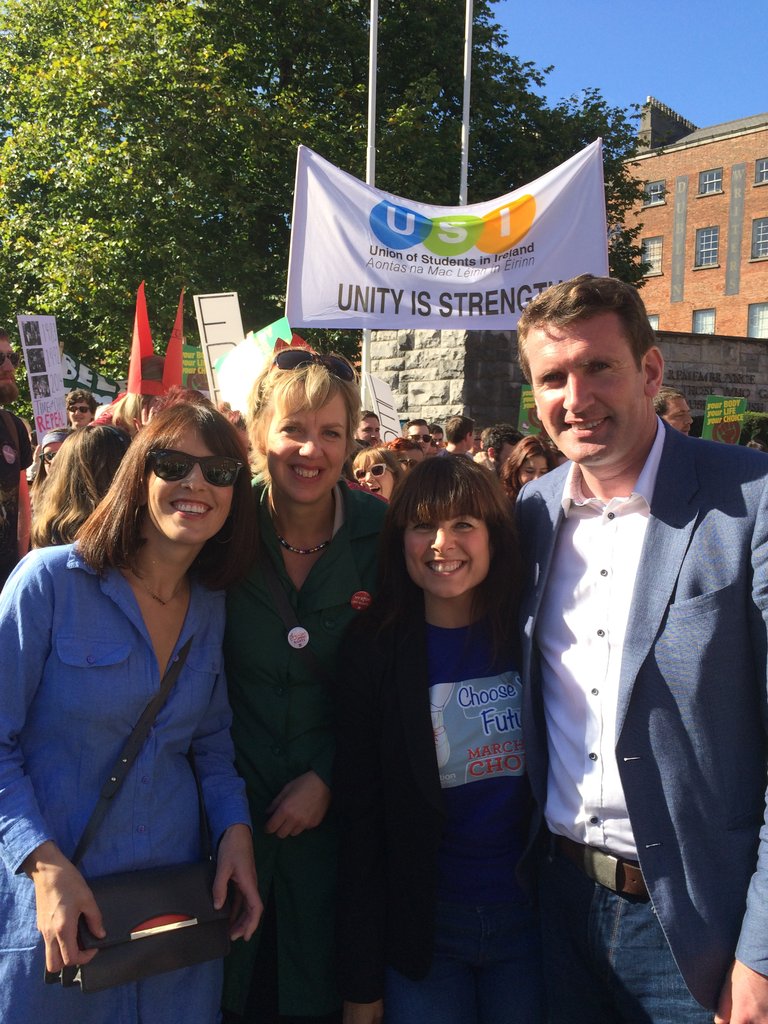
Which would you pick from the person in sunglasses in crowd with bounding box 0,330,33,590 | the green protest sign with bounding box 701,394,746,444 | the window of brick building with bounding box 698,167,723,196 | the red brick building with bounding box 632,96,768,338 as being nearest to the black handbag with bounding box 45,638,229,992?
the person in sunglasses in crowd with bounding box 0,330,33,590

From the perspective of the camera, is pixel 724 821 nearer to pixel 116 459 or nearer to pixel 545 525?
pixel 545 525

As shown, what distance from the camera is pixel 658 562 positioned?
6.27 feet

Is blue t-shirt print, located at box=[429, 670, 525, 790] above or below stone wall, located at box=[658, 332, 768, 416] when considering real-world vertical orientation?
below

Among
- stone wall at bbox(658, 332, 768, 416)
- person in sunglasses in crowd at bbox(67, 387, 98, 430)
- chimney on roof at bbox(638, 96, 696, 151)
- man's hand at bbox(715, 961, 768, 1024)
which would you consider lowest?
man's hand at bbox(715, 961, 768, 1024)

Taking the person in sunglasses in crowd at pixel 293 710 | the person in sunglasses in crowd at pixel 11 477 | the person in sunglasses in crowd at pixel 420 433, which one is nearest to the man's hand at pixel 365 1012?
the person in sunglasses in crowd at pixel 293 710

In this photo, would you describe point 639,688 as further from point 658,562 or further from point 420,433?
point 420,433

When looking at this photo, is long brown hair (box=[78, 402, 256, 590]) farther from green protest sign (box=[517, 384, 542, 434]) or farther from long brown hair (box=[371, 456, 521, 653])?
green protest sign (box=[517, 384, 542, 434])

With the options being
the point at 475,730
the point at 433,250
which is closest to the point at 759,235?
the point at 433,250

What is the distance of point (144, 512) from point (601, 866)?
1.29m

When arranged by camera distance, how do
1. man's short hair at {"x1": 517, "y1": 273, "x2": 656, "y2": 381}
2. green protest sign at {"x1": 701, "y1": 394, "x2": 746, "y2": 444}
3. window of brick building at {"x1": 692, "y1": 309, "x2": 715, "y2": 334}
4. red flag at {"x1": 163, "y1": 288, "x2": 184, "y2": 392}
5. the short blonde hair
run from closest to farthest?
man's short hair at {"x1": 517, "y1": 273, "x2": 656, "y2": 381} → the short blonde hair → red flag at {"x1": 163, "y1": 288, "x2": 184, "y2": 392} → green protest sign at {"x1": 701, "y1": 394, "x2": 746, "y2": 444} → window of brick building at {"x1": 692, "y1": 309, "x2": 715, "y2": 334}

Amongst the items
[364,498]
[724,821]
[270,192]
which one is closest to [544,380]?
[364,498]

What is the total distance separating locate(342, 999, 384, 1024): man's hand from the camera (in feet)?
7.25

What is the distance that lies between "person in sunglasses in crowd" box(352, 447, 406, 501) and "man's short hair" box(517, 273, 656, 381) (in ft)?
11.0

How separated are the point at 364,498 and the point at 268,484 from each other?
0.95 feet
